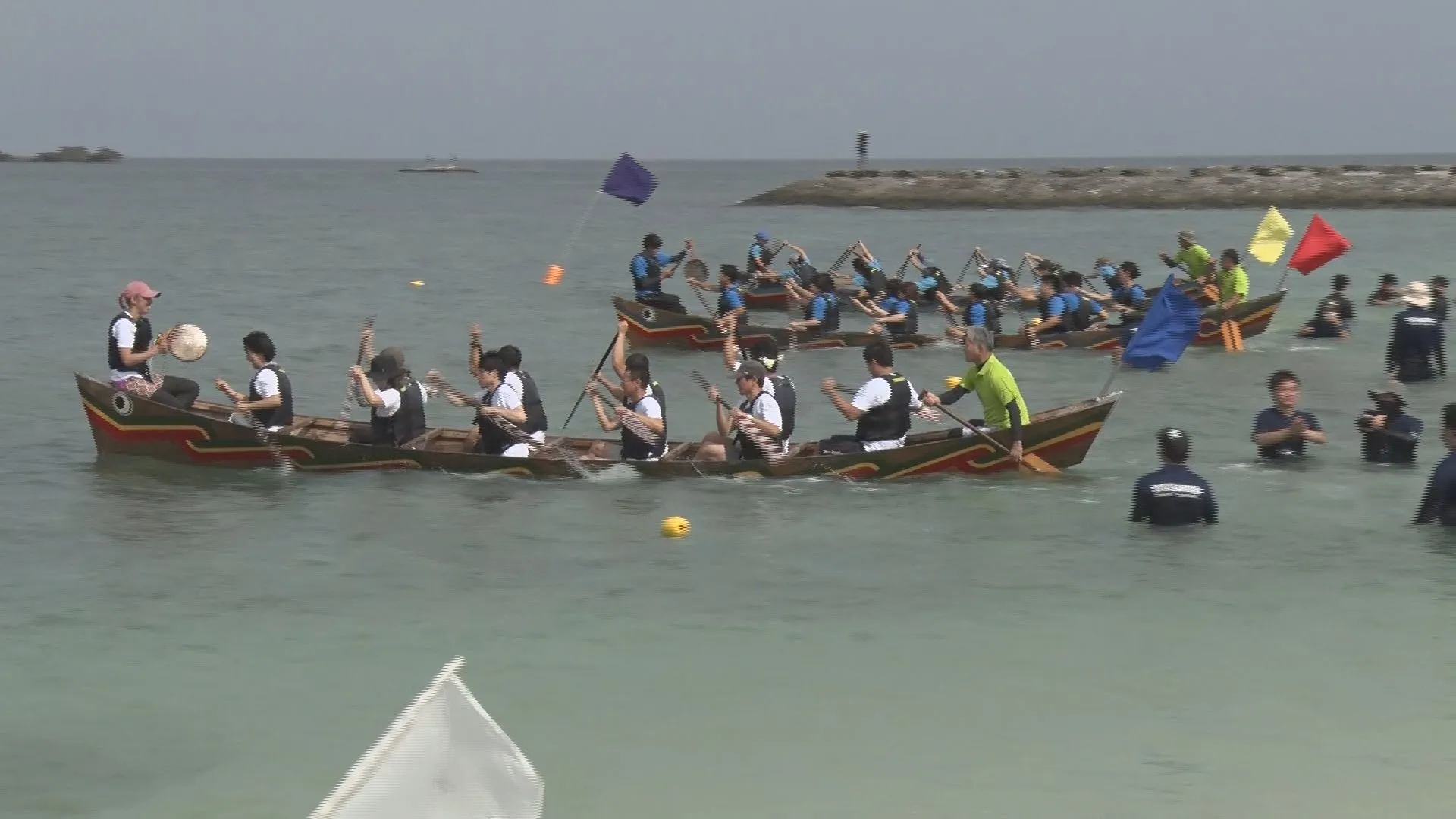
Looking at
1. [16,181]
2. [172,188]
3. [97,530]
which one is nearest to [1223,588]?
[97,530]

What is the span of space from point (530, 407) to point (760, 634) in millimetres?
5363

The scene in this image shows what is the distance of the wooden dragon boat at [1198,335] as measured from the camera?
92.6 feet

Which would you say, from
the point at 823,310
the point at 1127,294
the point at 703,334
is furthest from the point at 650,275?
the point at 1127,294

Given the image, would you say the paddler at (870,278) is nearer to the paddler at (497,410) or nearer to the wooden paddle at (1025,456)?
the wooden paddle at (1025,456)

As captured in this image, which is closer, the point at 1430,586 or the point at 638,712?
the point at 638,712

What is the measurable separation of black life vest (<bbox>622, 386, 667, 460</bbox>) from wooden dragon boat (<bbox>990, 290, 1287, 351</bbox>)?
1187 centimetres

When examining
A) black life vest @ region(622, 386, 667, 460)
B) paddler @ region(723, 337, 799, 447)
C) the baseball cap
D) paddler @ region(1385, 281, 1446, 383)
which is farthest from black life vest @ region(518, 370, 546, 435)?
paddler @ region(1385, 281, 1446, 383)

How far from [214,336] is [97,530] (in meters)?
20.6

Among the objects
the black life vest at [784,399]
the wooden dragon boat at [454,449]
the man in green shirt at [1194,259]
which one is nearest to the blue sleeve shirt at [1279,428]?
the wooden dragon boat at [454,449]

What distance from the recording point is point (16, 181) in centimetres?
17562

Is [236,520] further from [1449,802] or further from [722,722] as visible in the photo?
[1449,802]

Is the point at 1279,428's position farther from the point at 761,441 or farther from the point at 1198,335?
the point at 1198,335

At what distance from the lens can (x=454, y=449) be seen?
18.1 m

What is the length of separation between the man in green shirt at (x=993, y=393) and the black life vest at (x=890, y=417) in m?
0.23
